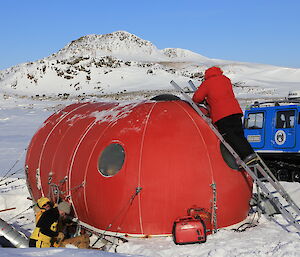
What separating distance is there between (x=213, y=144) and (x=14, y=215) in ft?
18.0

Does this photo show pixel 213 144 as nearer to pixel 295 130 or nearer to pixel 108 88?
pixel 295 130

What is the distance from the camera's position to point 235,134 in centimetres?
711

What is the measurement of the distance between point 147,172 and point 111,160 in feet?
2.22

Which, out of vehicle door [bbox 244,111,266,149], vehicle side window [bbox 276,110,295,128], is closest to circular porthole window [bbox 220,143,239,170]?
vehicle side window [bbox 276,110,295,128]

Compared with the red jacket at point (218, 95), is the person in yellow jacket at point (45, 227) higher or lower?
lower

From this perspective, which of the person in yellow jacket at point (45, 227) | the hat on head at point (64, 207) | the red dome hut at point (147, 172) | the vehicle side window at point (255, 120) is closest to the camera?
the person in yellow jacket at point (45, 227)

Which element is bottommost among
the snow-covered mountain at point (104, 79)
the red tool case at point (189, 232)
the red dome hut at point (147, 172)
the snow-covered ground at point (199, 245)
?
the snow-covered ground at point (199, 245)

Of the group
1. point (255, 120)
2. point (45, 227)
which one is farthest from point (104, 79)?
point (45, 227)

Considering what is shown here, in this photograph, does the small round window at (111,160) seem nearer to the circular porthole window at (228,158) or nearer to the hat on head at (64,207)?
the hat on head at (64,207)

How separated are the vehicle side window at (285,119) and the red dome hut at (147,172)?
5989mm

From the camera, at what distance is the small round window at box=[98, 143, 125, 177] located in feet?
22.5

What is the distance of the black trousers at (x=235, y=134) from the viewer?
7.05m

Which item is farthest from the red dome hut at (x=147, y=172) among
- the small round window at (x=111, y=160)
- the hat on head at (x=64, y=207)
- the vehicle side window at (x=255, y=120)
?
the vehicle side window at (x=255, y=120)

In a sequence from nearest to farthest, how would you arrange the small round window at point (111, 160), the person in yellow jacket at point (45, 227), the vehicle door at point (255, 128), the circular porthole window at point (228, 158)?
the person in yellow jacket at point (45, 227) < the small round window at point (111, 160) < the circular porthole window at point (228, 158) < the vehicle door at point (255, 128)
